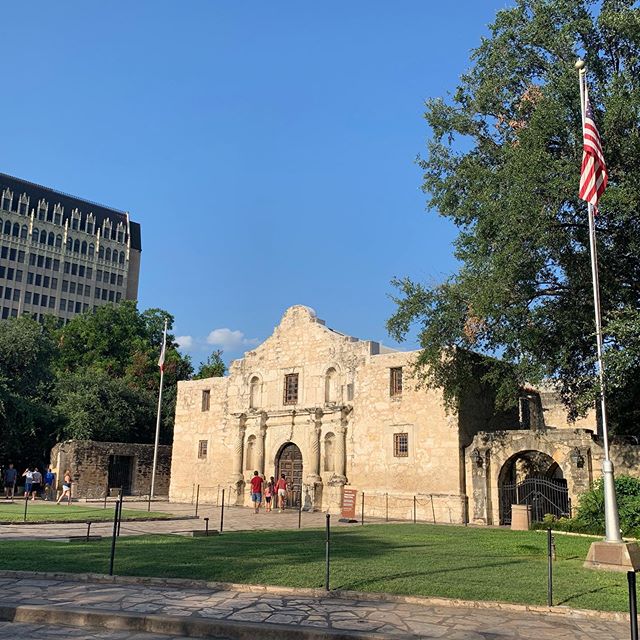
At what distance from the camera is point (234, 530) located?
63.7 ft

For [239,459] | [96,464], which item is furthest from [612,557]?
[96,464]

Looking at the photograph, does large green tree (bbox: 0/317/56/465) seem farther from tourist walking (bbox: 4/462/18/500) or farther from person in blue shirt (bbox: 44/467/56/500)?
person in blue shirt (bbox: 44/467/56/500)

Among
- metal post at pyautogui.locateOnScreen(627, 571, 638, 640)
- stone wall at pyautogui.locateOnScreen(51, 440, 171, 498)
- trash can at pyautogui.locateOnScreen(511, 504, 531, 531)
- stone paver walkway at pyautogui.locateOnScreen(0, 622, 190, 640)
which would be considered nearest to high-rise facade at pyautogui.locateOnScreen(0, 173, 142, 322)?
stone wall at pyautogui.locateOnScreen(51, 440, 171, 498)

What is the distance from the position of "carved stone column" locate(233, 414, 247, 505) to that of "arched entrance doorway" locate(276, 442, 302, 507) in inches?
79.6

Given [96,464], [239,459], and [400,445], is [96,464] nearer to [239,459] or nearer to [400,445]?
[239,459]

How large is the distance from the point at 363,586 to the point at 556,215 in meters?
13.4

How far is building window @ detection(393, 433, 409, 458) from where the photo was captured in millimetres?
27875

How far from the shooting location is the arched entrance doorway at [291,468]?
104 ft

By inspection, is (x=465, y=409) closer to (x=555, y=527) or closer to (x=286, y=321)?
(x=555, y=527)

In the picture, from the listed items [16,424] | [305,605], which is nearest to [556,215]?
[305,605]

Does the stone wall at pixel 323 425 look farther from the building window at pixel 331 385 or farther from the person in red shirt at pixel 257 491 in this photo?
the person in red shirt at pixel 257 491

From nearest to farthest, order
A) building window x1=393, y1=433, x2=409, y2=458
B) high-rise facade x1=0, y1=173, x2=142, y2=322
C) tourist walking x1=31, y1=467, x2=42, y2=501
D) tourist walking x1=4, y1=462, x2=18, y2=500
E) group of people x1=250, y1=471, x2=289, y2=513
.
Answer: building window x1=393, y1=433, x2=409, y2=458 < group of people x1=250, y1=471, x2=289, y2=513 < tourist walking x1=31, y1=467, x2=42, y2=501 < tourist walking x1=4, y1=462, x2=18, y2=500 < high-rise facade x1=0, y1=173, x2=142, y2=322

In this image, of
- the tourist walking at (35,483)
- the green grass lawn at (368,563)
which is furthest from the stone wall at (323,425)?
the green grass lawn at (368,563)

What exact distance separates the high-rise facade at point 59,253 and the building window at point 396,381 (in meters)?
71.5
